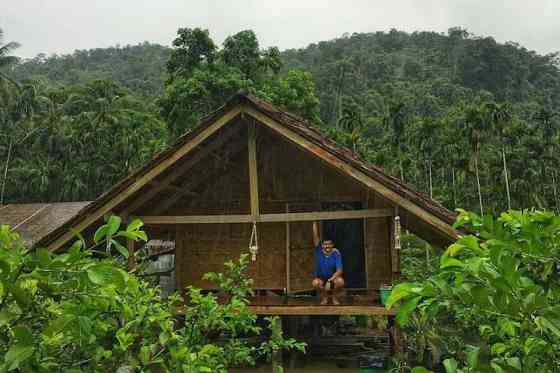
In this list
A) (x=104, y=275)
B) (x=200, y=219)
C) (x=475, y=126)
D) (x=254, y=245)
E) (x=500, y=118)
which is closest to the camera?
(x=104, y=275)

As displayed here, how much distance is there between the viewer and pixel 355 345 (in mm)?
10555

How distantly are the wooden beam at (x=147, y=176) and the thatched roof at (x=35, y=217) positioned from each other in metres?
7.12

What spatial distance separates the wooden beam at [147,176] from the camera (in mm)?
6773

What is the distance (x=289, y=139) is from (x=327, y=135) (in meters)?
2.41

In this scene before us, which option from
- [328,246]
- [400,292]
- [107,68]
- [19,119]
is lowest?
[328,246]

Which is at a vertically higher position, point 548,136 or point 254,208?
point 548,136

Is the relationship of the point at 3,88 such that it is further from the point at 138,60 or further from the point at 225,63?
the point at 138,60

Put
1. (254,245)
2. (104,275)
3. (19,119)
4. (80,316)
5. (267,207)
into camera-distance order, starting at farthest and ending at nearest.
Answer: (19,119)
(267,207)
(254,245)
(80,316)
(104,275)

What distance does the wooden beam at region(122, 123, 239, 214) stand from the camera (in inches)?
297

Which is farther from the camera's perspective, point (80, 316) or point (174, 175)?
point (174, 175)

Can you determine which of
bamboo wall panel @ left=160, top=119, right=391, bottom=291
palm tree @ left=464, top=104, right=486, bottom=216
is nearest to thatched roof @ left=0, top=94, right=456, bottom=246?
bamboo wall panel @ left=160, top=119, right=391, bottom=291

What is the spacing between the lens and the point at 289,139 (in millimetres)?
6672

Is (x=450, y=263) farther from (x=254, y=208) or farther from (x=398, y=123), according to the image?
(x=398, y=123)

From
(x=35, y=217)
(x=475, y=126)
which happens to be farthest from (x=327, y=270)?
(x=475, y=126)
